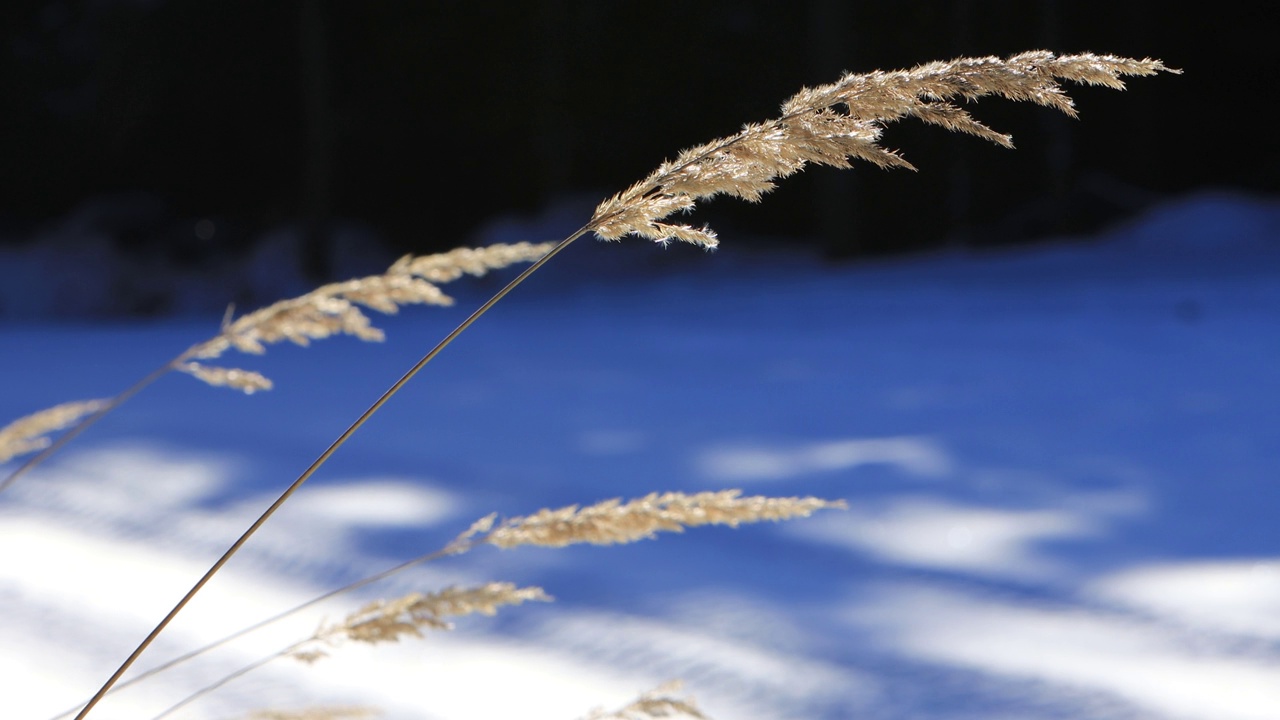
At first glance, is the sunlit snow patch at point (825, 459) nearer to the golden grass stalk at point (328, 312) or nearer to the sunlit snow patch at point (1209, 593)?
the sunlit snow patch at point (1209, 593)

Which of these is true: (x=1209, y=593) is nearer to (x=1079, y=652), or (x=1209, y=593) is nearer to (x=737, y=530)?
(x=1079, y=652)

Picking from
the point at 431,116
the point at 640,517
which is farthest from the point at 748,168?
the point at 431,116

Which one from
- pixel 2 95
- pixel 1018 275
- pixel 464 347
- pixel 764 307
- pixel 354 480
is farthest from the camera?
pixel 2 95

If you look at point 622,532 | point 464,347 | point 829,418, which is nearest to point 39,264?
point 464,347

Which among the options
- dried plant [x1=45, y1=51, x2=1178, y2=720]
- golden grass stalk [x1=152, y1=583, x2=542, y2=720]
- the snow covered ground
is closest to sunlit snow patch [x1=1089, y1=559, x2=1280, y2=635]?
the snow covered ground

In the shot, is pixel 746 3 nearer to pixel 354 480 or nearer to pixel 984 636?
pixel 354 480

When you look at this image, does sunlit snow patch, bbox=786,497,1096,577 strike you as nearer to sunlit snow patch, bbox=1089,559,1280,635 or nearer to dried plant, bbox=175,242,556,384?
sunlit snow patch, bbox=1089,559,1280,635
